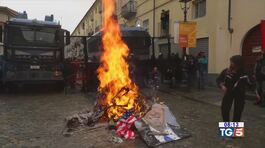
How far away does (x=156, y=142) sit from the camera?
7238 mm

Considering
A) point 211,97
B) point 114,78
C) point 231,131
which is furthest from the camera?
point 211,97

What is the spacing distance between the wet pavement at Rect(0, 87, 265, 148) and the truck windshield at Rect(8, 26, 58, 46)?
2.80 m

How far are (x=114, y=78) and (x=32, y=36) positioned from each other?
24.6ft

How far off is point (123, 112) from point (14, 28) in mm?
9326

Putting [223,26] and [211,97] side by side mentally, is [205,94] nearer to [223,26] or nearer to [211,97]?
[211,97]

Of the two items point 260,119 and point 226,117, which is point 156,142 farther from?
point 260,119

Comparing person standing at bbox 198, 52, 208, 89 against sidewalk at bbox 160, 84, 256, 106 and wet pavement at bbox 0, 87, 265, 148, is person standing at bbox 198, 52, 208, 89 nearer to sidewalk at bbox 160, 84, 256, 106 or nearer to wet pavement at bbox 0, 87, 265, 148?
sidewalk at bbox 160, 84, 256, 106

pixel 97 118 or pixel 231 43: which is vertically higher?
pixel 231 43

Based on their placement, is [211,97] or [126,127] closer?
[126,127]

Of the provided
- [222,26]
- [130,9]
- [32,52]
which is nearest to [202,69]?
[222,26]

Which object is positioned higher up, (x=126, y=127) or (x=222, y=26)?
(x=222, y=26)

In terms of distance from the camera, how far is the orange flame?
30.8ft

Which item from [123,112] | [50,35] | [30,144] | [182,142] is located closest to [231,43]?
[50,35]

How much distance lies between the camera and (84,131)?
8461 millimetres
